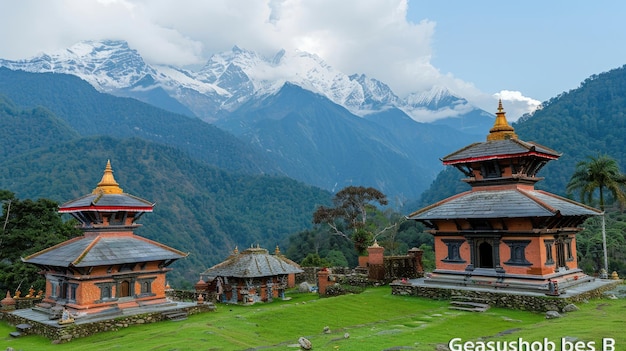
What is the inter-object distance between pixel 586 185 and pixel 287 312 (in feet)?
76.7

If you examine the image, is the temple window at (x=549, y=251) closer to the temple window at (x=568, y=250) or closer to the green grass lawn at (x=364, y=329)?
the temple window at (x=568, y=250)

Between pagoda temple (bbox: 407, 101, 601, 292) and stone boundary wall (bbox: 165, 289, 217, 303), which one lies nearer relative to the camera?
pagoda temple (bbox: 407, 101, 601, 292)

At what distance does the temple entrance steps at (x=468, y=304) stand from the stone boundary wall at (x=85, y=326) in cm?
1102

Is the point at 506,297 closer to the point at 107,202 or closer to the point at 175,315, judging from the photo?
the point at 175,315

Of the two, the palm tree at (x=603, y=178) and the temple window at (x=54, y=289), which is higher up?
the palm tree at (x=603, y=178)

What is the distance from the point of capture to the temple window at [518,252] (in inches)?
814

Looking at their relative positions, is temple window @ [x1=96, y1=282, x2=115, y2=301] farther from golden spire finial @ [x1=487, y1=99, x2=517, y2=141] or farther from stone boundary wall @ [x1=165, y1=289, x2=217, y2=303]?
golden spire finial @ [x1=487, y1=99, x2=517, y2=141]

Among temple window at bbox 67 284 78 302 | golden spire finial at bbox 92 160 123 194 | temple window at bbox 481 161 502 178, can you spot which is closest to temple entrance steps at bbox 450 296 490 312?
temple window at bbox 481 161 502 178

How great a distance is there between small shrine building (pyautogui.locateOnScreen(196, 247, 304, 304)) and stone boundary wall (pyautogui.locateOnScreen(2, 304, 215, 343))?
3.26 meters

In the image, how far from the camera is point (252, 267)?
2606cm

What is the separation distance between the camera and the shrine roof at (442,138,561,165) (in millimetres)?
21905

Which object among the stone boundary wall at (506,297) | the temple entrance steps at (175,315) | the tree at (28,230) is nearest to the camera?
the stone boundary wall at (506,297)

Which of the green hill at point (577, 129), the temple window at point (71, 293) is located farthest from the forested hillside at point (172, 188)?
the temple window at point (71, 293)

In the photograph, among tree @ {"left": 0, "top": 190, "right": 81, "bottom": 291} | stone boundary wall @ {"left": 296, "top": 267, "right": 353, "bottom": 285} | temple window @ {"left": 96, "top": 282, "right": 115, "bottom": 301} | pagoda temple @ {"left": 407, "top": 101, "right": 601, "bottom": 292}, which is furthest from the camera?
tree @ {"left": 0, "top": 190, "right": 81, "bottom": 291}
